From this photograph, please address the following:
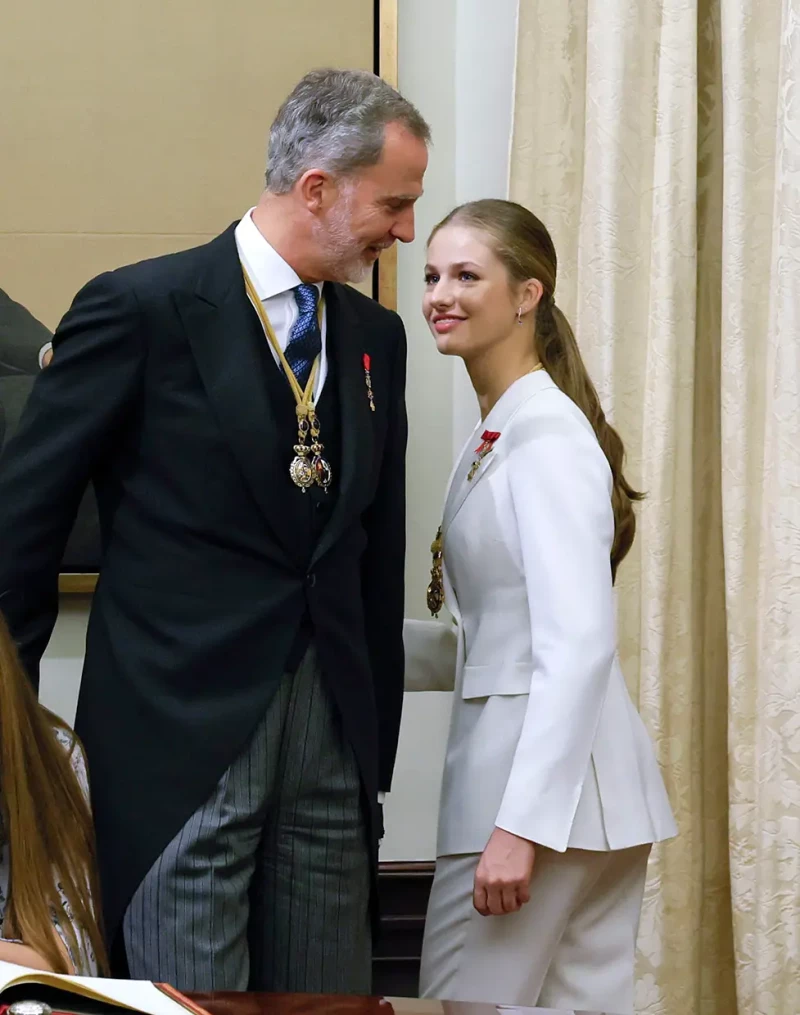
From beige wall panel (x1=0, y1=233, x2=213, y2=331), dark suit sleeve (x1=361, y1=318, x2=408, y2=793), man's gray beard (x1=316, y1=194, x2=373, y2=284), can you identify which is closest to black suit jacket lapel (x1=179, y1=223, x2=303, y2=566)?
man's gray beard (x1=316, y1=194, x2=373, y2=284)

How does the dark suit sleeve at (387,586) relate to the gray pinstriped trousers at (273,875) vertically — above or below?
above

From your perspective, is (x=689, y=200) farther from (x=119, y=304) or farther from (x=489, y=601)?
(x=119, y=304)

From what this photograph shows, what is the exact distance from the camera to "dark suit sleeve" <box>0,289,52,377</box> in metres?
2.43

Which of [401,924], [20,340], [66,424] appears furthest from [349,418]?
[401,924]

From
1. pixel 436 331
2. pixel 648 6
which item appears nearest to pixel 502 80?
pixel 648 6

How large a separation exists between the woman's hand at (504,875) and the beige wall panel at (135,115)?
136 cm

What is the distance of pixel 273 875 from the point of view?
5.24 ft

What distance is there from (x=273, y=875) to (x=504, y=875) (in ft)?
0.94

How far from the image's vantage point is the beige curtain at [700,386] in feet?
7.28

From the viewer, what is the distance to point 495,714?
5.74 feet

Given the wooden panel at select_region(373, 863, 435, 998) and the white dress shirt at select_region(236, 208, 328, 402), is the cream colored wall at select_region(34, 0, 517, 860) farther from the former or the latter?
the white dress shirt at select_region(236, 208, 328, 402)

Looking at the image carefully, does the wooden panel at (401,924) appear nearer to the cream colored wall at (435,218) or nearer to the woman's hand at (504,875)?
the cream colored wall at (435,218)

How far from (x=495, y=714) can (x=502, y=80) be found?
1428 mm

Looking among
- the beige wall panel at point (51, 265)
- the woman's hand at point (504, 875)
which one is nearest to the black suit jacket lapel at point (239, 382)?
the woman's hand at point (504, 875)
